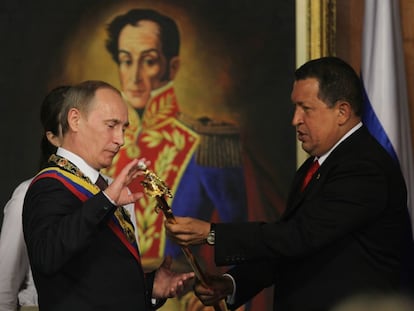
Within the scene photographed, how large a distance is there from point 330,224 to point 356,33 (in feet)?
6.33

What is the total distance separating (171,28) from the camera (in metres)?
4.51

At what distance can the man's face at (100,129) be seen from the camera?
2660mm

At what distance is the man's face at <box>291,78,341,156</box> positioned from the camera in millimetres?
3090

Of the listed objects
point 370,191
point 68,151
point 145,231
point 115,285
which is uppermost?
point 68,151

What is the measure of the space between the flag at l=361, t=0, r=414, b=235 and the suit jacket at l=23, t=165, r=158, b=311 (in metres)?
1.88

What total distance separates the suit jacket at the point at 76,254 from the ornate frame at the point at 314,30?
204cm

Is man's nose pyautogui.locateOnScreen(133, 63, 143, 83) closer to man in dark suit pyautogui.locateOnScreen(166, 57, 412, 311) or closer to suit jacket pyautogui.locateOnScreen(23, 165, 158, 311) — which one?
man in dark suit pyautogui.locateOnScreen(166, 57, 412, 311)

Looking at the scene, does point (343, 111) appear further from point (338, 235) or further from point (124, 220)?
point (124, 220)

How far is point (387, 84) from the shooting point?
4.09m

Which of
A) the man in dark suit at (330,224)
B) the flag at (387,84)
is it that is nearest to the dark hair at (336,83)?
the man in dark suit at (330,224)

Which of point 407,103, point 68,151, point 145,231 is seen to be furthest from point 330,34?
point 68,151

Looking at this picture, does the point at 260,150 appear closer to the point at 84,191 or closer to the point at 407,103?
the point at 407,103

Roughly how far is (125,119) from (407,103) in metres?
1.99

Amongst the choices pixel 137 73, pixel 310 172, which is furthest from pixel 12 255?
pixel 137 73
